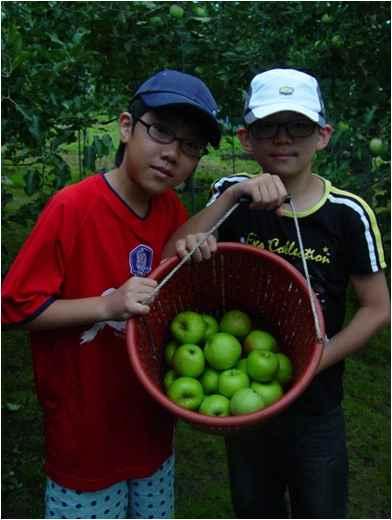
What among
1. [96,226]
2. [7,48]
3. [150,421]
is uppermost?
[7,48]

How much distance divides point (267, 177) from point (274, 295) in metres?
0.28

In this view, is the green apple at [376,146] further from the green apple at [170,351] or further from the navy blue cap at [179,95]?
the green apple at [170,351]

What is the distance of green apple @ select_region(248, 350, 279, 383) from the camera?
1.24m

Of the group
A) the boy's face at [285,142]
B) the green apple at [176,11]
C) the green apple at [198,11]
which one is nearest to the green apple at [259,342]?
the boy's face at [285,142]

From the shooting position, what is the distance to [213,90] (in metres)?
3.35

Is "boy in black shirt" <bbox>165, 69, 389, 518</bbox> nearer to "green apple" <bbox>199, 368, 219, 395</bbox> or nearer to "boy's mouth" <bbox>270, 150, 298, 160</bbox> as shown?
"boy's mouth" <bbox>270, 150, 298, 160</bbox>

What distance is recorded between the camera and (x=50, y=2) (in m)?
2.79

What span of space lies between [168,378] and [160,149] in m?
0.48

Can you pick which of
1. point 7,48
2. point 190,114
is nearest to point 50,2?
point 7,48

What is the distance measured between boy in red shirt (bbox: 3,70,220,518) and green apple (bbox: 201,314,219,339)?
0.57ft

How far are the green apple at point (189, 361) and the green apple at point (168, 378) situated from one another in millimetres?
11

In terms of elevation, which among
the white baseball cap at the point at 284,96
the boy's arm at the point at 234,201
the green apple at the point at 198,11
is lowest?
the boy's arm at the point at 234,201

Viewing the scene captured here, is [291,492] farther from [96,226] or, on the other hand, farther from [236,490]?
[96,226]

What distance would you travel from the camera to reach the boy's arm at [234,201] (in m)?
1.18
